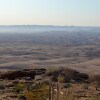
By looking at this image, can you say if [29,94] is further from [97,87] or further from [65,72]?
[65,72]

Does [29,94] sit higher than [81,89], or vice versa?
[29,94]

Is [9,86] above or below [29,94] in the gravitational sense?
below

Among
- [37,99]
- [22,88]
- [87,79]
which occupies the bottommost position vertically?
[87,79]

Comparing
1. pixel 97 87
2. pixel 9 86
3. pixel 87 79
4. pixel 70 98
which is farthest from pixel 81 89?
pixel 70 98

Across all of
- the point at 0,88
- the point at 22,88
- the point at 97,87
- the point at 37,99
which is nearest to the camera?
the point at 37,99

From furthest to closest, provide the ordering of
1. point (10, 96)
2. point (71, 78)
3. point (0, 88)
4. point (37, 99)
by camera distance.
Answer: point (71, 78) → point (0, 88) → point (10, 96) → point (37, 99)

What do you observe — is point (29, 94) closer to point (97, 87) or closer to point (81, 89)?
point (81, 89)

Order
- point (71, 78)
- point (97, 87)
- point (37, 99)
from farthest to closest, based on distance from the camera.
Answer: point (71, 78) → point (97, 87) → point (37, 99)

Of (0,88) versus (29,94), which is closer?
(29,94)

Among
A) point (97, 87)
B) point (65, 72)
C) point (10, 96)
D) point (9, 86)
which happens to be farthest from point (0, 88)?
point (65, 72)
